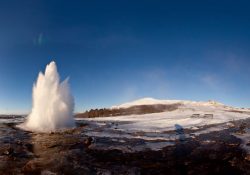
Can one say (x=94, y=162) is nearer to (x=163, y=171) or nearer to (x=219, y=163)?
(x=163, y=171)

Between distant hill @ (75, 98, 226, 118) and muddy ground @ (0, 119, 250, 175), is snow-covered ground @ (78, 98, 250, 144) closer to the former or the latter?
muddy ground @ (0, 119, 250, 175)

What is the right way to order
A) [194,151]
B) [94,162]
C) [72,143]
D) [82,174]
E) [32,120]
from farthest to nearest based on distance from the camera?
[32,120] → [72,143] → [194,151] → [94,162] → [82,174]

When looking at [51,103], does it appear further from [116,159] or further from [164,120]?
[116,159]

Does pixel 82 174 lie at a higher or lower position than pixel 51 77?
lower

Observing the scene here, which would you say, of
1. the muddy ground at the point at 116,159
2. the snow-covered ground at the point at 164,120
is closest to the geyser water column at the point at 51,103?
the snow-covered ground at the point at 164,120

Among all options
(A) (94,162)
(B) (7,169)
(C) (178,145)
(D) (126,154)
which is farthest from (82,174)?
(C) (178,145)

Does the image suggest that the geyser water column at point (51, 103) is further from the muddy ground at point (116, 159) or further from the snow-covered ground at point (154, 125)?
the muddy ground at point (116, 159)

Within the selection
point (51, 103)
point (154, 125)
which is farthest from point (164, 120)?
point (51, 103)

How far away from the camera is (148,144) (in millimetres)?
18719

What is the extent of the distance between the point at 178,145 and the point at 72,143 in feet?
23.2

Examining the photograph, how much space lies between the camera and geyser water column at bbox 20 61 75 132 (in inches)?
1167

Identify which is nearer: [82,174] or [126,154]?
[82,174]

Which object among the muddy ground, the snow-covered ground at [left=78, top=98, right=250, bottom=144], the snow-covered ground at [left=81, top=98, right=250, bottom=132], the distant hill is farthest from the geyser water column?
the distant hill

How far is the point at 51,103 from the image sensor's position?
100ft
